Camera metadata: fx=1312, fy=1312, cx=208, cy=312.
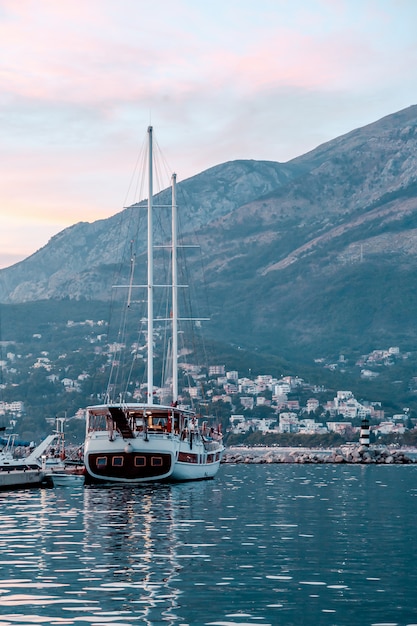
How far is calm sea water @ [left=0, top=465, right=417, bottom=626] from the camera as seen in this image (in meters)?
30.6

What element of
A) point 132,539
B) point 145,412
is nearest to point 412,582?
point 132,539

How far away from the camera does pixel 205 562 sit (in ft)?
131

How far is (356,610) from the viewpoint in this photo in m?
31.0

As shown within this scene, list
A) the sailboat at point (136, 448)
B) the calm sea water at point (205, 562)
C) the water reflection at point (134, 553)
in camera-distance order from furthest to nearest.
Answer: the sailboat at point (136, 448), the water reflection at point (134, 553), the calm sea water at point (205, 562)

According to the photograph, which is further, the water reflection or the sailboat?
the sailboat

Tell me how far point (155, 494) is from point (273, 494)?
29.8 feet

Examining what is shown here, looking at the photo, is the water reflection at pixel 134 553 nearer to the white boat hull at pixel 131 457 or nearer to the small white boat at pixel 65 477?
the white boat hull at pixel 131 457

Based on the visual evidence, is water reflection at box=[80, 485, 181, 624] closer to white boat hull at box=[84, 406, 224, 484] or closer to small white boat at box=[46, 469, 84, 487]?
white boat hull at box=[84, 406, 224, 484]

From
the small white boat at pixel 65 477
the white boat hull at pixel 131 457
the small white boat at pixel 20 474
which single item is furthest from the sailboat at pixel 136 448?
the small white boat at pixel 20 474

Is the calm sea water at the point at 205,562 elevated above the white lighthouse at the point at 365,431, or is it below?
below

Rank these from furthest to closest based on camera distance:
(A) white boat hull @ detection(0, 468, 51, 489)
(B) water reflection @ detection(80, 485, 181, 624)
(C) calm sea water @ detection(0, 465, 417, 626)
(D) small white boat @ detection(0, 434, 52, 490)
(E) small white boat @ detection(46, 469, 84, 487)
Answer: (E) small white boat @ detection(46, 469, 84, 487)
(D) small white boat @ detection(0, 434, 52, 490)
(A) white boat hull @ detection(0, 468, 51, 489)
(B) water reflection @ detection(80, 485, 181, 624)
(C) calm sea water @ detection(0, 465, 417, 626)

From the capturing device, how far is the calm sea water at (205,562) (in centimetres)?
3064

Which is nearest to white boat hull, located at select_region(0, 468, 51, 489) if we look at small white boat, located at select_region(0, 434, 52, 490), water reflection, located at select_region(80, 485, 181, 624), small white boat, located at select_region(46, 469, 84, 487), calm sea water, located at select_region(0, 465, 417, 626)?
small white boat, located at select_region(0, 434, 52, 490)

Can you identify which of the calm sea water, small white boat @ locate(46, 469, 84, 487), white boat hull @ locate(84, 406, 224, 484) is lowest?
the calm sea water
